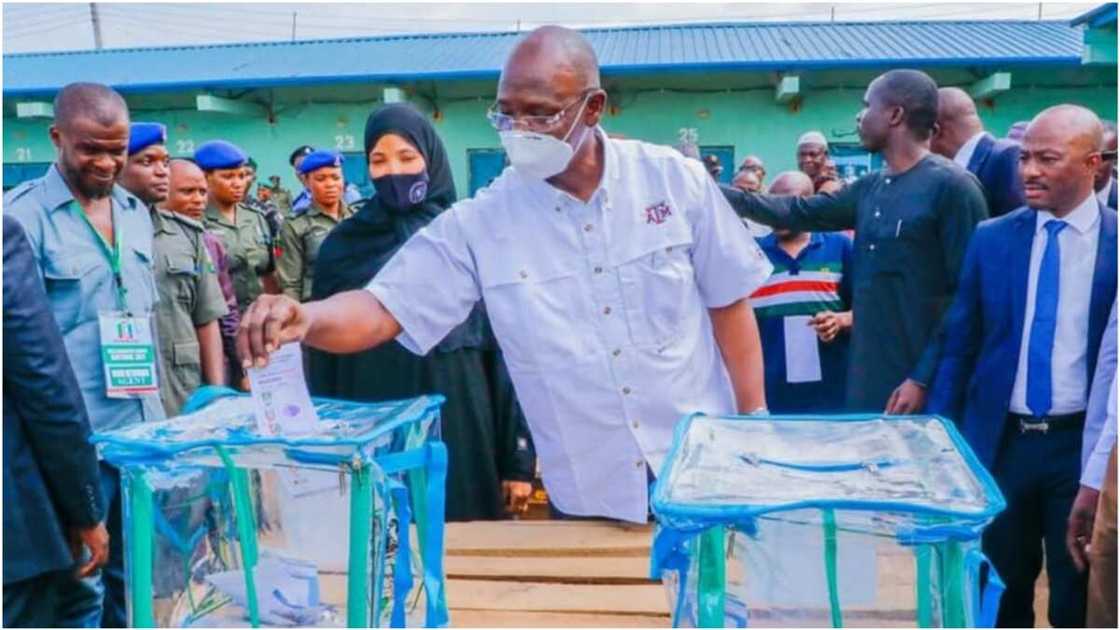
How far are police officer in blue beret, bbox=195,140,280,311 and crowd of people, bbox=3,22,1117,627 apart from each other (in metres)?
0.55

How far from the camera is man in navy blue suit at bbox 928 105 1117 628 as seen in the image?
268cm

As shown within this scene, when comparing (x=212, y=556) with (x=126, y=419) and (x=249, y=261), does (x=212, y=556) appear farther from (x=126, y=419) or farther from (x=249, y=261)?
(x=249, y=261)

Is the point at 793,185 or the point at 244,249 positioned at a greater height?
the point at 793,185

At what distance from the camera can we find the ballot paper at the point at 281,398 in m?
1.31

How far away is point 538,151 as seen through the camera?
5.98 feet

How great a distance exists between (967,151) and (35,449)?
136 inches

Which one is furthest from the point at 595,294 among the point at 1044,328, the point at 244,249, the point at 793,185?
the point at 244,249

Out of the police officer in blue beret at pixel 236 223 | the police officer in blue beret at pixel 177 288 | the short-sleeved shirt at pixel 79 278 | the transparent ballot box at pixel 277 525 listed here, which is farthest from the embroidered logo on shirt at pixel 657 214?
the police officer in blue beret at pixel 236 223

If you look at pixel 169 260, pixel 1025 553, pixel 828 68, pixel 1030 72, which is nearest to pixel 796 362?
pixel 1025 553

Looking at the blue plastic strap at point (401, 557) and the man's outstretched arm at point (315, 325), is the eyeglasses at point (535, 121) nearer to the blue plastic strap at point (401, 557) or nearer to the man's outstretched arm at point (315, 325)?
the man's outstretched arm at point (315, 325)

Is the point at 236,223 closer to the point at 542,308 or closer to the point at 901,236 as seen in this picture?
the point at 901,236

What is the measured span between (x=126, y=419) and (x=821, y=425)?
2.02 m

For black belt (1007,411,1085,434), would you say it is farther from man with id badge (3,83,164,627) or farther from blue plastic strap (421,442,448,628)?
man with id badge (3,83,164,627)

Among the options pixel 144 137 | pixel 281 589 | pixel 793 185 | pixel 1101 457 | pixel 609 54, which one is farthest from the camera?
pixel 609 54
